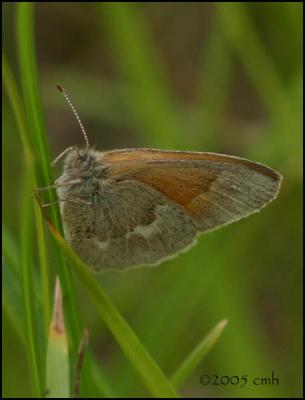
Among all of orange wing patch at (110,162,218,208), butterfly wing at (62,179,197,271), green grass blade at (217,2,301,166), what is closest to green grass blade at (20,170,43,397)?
butterfly wing at (62,179,197,271)

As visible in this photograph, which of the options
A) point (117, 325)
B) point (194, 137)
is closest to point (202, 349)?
point (117, 325)

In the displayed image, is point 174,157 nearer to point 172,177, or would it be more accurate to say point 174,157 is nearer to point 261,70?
point 172,177

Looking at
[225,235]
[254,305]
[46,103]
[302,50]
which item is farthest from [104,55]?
[225,235]

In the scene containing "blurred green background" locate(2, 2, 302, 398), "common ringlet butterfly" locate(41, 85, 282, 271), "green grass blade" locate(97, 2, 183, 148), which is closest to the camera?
"common ringlet butterfly" locate(41, 85, 282, 271)

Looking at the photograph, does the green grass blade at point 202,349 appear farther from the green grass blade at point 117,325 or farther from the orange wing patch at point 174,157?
the orange wing patch at point 174,157

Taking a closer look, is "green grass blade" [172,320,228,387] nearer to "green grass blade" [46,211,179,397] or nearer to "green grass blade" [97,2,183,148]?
"green grass blade" [46,211,179,397]

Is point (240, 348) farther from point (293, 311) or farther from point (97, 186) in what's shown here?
point (97, 186)

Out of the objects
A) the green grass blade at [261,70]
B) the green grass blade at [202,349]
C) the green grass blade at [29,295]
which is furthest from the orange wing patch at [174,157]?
the green grass blade at [261,70]
